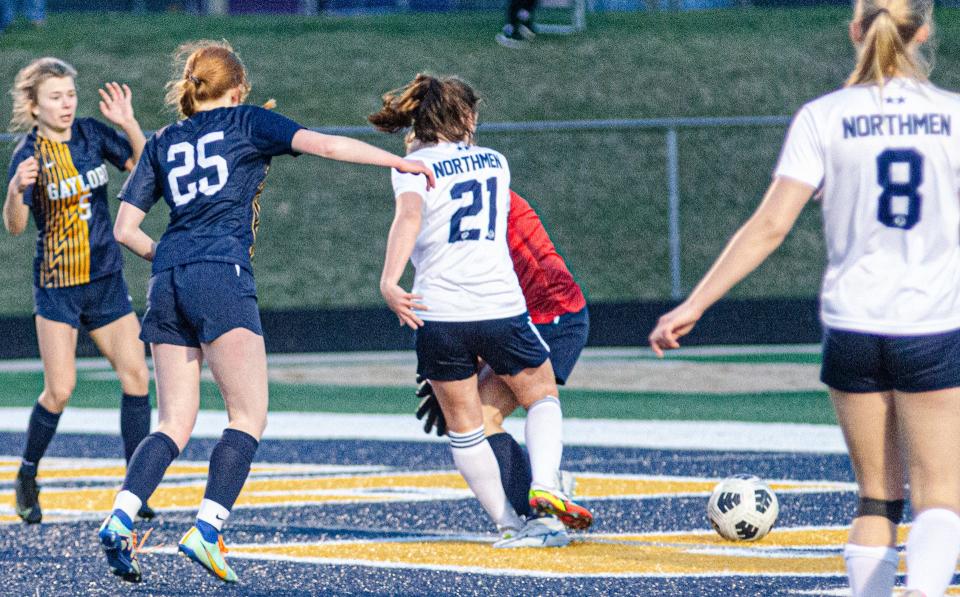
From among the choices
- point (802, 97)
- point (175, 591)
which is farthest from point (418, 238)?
point (802, 97)

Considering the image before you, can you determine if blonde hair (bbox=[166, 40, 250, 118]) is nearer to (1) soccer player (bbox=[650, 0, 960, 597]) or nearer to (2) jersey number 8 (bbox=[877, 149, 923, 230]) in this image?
(1) soccer player (bbox=[650, 0, 960, 597])

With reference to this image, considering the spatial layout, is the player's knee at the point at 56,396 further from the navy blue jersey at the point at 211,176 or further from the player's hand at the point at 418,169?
the player's hand at the point at 418,169

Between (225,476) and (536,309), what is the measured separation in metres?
1.77

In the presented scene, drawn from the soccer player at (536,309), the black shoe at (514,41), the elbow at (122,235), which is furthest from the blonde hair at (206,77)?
the black shoe at (514,41)

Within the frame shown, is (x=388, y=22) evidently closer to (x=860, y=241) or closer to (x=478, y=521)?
(x=478, y=521)

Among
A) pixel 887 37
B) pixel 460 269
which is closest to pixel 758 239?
pixel 887 37

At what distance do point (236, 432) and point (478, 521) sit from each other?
6.00 ft

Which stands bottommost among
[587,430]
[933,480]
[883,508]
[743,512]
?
[587,430]

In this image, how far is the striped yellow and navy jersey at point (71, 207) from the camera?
755 cm

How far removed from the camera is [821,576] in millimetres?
5957

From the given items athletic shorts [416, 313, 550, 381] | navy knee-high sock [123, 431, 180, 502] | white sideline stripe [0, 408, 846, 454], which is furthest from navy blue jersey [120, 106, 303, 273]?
white sideline stripe [0, 408, 846, 454]

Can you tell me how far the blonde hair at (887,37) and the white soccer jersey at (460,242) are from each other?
2.13 meters

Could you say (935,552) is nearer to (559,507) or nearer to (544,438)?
(559,507)

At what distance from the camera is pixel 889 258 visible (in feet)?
13.8
